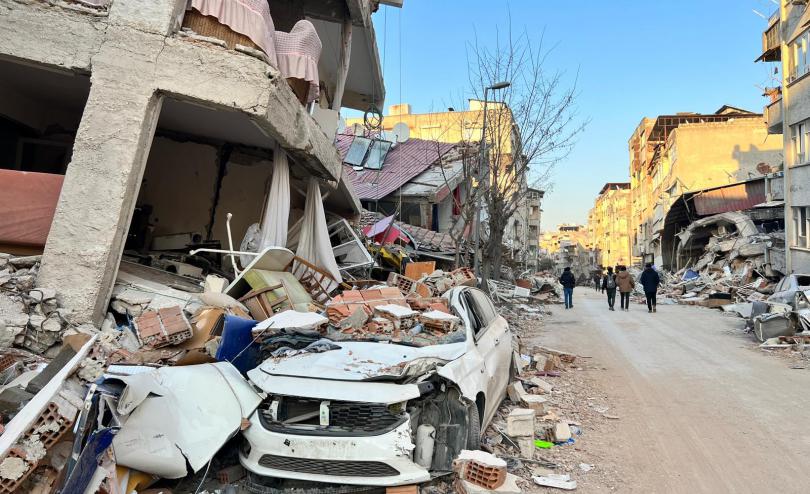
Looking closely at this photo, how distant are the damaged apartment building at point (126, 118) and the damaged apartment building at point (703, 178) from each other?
943 inches

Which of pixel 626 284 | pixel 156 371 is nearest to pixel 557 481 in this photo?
pixel 156 371

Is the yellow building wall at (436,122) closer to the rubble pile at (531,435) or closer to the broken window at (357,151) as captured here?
the broken window at (357,151)

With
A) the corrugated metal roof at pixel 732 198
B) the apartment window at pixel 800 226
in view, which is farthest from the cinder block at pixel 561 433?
the corrugated metal roof at pixel 732 198

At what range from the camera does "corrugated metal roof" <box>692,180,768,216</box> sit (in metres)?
31.4

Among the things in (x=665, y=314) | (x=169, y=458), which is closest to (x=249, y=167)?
(x=169, y=458)

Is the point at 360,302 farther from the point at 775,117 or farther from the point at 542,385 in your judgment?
the point at 775,117

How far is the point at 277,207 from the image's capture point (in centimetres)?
914

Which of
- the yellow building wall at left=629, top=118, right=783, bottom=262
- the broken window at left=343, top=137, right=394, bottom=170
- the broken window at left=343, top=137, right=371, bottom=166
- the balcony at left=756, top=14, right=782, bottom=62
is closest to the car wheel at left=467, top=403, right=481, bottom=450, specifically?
the broken window at left=343, top=137, right=394, bottom=170

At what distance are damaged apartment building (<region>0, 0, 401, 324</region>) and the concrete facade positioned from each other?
66.3ft

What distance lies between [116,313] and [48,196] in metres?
1.75

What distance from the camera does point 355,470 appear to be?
3625 mm

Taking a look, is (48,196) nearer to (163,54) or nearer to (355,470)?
(163,54)

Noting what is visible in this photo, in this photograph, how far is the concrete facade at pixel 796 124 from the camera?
20672 millimetres

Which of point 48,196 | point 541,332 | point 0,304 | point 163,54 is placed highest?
point 163,54
